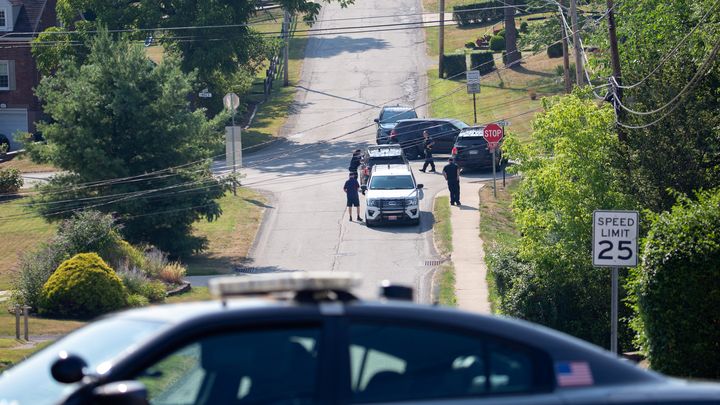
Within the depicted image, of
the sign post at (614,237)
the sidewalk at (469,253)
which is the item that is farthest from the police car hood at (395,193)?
the sign post at (614,237)

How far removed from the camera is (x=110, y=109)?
1342 inches

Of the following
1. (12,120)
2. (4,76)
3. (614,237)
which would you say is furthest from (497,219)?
(4,76)

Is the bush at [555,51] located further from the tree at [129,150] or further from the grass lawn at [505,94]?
the tree at [129,150]

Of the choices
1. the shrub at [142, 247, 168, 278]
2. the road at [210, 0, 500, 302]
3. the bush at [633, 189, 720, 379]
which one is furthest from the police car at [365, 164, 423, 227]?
the bush at [633, 189, 720, 379]

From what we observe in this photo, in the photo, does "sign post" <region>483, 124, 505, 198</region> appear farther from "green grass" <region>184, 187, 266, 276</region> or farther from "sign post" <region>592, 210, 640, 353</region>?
"sign post" <region>592, 210, 640, 353</region>

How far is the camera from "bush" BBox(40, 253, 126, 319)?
26.6 m

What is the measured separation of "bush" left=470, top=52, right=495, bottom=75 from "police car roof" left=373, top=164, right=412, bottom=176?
24.2 m

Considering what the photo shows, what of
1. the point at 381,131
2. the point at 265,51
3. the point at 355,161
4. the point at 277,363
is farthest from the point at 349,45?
the point at 277,363

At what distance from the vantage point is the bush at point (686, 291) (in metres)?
13.6

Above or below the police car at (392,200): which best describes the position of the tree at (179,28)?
above

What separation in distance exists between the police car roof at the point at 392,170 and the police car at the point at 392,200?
0.13m

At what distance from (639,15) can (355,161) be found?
11.8m

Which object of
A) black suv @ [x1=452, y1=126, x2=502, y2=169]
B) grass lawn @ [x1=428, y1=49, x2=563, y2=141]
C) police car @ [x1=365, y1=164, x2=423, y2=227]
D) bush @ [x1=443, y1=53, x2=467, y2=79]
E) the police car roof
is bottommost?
police car @ [x1=365, y1=164, x2=423, y2=227]

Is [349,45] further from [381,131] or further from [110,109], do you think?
[110,109]
